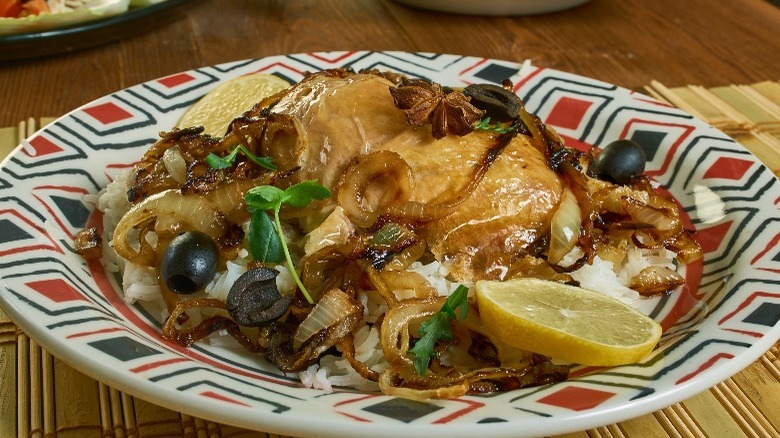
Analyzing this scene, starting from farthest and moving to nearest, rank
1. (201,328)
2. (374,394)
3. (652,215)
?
(652,215)
(201,328)
(374,394)

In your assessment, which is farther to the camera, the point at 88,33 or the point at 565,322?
the point at 88,33

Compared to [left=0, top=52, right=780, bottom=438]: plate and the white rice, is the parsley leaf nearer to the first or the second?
the white rice

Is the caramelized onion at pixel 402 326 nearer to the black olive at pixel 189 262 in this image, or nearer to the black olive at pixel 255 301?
the black olive at pixel 255 301

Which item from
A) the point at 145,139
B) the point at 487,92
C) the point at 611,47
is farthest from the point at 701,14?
the point at 145,139

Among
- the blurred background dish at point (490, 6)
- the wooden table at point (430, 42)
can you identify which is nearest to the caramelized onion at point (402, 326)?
the wooden table at point (430, 42)

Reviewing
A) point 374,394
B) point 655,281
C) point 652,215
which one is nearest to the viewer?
point 374,394

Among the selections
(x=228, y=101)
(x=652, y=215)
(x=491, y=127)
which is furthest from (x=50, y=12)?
(x=652, y=215)

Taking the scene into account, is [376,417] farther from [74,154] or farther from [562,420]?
[74,154]

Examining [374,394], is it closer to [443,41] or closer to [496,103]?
[496,103]
